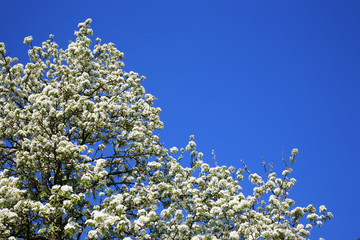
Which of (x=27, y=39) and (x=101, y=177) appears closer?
(x=101, y=177)

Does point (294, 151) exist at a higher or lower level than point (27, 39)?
lower

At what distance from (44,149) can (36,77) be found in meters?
6.68

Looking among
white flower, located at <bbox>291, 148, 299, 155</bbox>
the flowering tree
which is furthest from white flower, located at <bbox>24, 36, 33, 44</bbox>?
white flower, located at <bbox>291, 148, 299, 155</bbox>

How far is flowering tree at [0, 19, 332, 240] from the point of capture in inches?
428

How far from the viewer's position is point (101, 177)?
1166cm

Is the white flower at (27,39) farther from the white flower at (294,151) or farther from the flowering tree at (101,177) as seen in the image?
the white flower at (294,151)

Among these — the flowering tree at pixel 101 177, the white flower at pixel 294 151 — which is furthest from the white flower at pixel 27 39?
the white flower at pixel 294 151

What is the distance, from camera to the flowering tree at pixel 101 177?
10.9 metres

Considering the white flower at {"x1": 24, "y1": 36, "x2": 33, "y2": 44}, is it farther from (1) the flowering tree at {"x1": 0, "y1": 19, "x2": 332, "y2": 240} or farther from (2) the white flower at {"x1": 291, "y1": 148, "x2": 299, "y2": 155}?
(2) the white flower at {"x1": 291, "y1": 148, "x2": 299, "y2": 155}

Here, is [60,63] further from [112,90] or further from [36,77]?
[112,90]

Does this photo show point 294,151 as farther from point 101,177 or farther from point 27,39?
point 27,39

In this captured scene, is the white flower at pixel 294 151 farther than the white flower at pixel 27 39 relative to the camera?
No

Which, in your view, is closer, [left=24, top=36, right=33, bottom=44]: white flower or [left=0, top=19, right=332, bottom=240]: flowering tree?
[left=0, top=19, right=332, bottom=240]: flowering tree

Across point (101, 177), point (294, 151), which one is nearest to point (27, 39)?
point (101, 177)
